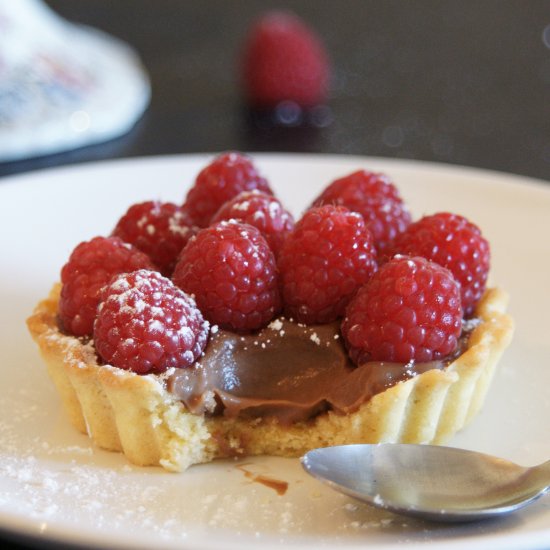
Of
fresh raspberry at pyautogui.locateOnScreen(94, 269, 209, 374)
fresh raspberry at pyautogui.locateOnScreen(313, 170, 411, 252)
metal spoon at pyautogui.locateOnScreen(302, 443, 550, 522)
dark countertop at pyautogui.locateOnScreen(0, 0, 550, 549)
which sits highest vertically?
fresh raspberry at pyautogui.locateOnScreen(313, 170, 411, 252)

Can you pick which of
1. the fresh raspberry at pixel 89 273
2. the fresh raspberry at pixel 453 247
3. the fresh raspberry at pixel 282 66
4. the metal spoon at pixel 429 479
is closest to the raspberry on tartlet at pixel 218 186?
the fresh raspberry at pixel 89 273

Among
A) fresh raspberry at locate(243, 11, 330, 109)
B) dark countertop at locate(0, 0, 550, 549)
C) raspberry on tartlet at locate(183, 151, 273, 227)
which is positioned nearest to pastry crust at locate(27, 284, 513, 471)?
raspberry on tartlet at locate(183, 151, 273, 227)

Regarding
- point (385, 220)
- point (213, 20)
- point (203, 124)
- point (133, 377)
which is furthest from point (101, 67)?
point (133, 377)

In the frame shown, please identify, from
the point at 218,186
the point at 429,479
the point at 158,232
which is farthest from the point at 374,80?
the point at 429,479

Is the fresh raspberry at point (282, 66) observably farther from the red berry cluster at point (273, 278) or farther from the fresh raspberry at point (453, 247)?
the fresh raspberry at point (453, 247)

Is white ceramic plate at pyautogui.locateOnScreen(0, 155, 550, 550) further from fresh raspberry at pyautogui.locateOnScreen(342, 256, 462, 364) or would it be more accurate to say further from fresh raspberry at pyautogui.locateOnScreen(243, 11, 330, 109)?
fresh raspberry at pyautogui.locateOnScreen(243, 11, 330, 109)

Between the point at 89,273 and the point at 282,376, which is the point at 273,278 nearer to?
the point at 282,376
